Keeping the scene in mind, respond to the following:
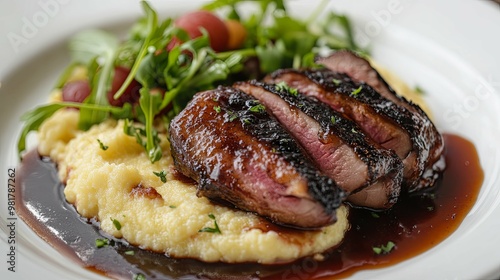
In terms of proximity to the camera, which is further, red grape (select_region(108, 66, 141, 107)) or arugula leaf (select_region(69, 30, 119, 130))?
red grape (select_region(108, 66, 141, 107))

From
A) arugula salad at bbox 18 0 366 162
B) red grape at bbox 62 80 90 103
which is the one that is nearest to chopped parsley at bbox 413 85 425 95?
arugula salad at bbox 18 0 366 162

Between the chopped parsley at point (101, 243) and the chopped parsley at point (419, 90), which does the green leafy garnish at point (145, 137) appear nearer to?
the chopped parsley at point (101, 243)

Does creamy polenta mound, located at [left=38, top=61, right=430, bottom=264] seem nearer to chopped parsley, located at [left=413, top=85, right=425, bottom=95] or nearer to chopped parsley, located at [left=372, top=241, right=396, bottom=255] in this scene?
chopped parsley, located at [left=372, top=241, right=396, bottom=255]

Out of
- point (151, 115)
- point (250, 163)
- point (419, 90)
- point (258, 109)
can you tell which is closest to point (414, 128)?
point (258, 109)

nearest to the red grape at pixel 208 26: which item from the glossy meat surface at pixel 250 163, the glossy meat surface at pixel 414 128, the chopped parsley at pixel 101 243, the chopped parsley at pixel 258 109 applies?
the glossy meat surface at pixel 414 128

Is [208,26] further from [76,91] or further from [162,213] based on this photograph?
[162,213]

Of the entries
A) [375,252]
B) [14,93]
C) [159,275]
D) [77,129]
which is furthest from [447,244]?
[14,93]
